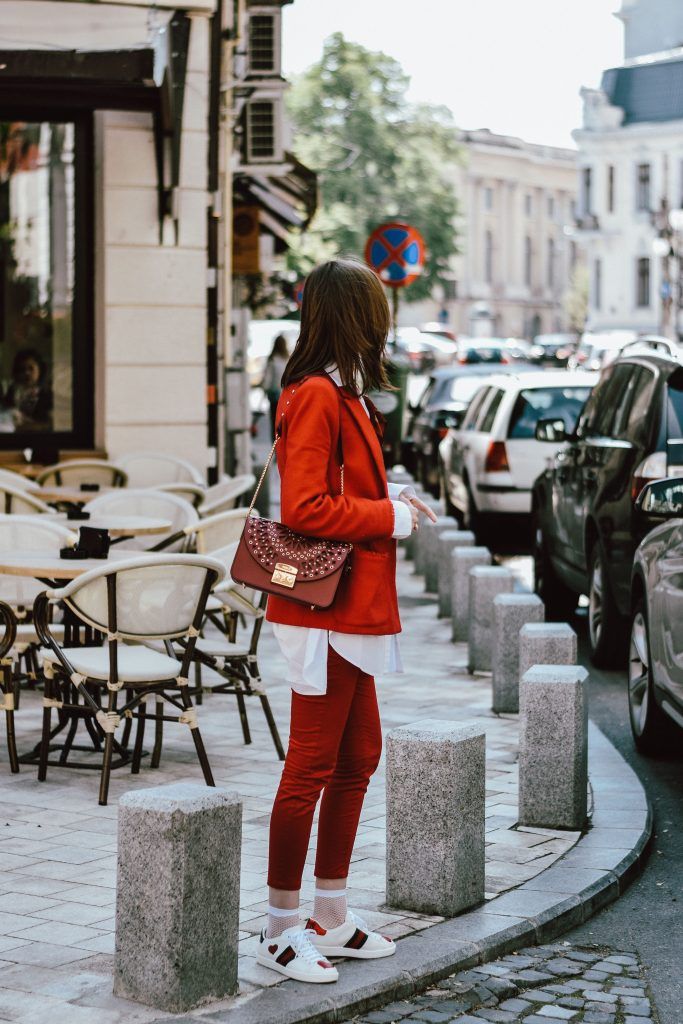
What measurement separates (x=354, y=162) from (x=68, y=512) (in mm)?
55580

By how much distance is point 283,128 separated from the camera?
18078 mm

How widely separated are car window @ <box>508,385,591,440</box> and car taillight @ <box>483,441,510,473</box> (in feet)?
0.44

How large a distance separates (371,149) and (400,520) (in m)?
60.4

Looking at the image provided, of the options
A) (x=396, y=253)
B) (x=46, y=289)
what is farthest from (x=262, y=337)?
A: (x=46, y=289)

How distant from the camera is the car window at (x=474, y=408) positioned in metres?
17.4

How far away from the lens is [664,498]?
7.55m

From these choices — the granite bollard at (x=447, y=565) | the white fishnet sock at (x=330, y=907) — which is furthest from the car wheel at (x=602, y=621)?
the white fishnet sock at (x=330, y=907)

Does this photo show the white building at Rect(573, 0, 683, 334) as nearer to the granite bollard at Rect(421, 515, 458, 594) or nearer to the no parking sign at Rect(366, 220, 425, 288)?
the no parking sign at Rect(366, 220, 425, 288)

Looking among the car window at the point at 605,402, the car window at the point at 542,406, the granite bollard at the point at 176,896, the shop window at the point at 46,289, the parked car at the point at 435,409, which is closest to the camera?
the granite bollard at the point at 176,896

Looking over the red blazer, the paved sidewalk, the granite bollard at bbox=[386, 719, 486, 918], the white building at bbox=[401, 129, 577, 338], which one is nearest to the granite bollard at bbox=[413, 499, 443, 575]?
the paved sidewalk

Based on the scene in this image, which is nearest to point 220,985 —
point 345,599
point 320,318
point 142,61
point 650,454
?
point 345,599

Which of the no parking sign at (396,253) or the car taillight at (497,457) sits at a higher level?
the no parking sign at (396,253)

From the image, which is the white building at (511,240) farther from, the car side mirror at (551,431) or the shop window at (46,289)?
the car side mirror at (551,431)

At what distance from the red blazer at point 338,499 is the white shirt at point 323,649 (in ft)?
0.08
